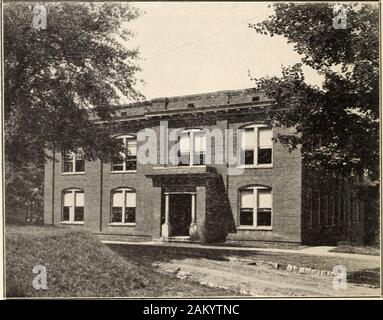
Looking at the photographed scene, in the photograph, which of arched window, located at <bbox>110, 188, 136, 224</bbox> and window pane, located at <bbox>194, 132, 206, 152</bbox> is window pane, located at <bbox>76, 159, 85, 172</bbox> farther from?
window pane, located at <bbox>194, 132, 206, 152</bbox>

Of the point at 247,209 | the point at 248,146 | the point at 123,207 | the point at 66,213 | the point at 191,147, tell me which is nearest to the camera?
the point at 248,146

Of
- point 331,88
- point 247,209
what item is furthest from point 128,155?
point 331,88

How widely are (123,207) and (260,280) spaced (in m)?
3.19

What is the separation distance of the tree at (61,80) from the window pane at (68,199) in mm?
676

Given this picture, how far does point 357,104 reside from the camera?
25.5ft

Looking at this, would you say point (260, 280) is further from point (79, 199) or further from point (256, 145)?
point (79, 199)

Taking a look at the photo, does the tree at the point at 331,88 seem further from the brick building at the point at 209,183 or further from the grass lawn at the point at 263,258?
the grass lawn at the point at 263,258

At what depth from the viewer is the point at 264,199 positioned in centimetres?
984

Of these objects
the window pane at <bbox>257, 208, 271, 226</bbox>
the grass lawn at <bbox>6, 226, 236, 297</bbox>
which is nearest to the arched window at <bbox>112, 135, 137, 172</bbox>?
the grass lawn at <bbox>6, 226, 236, 297</bbox>

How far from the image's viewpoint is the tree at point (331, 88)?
7.51 meters

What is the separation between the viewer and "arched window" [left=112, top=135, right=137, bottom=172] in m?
8.53

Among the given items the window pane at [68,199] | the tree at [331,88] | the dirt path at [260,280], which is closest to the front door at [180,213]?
the dirt path at [260,280]

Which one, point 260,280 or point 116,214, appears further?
point 116,214
